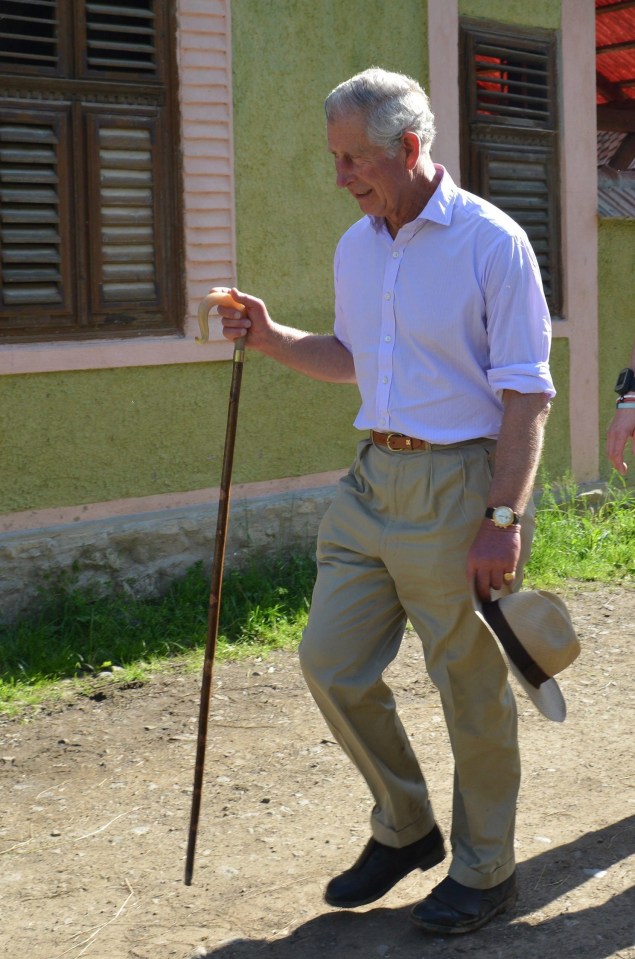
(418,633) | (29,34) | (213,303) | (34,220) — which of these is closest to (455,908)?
(418,633)

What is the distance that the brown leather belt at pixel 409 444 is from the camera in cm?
324

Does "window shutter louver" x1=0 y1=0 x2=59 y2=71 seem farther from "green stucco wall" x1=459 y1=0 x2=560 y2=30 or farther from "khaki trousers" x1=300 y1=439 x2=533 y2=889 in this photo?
"khaki trousers" x1=300 y1=439 x2=533 y2=889

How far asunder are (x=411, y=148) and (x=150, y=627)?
11.3 feet

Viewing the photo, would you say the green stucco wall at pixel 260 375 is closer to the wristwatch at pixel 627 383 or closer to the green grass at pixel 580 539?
the green grass at pixel 580 539

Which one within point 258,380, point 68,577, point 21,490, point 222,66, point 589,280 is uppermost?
point 222,66

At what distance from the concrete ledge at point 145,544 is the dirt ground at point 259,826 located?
79cm

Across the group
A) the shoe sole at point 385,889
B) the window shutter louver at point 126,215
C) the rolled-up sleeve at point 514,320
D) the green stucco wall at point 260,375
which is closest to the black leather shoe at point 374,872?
the shoe sole at point 385,889

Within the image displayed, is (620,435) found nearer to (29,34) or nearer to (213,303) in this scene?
(213,303)

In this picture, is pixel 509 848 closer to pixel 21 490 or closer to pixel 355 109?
pixel 355 109

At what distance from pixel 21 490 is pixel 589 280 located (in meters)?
4.14

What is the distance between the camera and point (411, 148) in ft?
10.3

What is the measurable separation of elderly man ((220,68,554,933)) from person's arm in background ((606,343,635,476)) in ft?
1.84

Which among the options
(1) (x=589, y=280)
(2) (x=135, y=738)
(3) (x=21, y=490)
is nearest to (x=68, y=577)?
(3) (x=21, y=490)

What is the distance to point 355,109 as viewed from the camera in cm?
309
